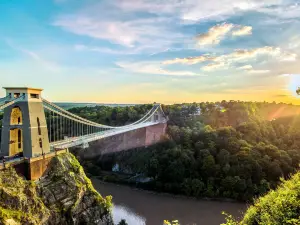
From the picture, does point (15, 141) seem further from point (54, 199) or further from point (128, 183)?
point (128, 183)

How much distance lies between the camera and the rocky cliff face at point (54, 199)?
9.05 m

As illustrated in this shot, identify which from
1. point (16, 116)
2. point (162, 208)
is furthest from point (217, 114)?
point (16, 116)

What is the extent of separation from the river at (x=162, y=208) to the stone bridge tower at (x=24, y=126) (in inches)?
290

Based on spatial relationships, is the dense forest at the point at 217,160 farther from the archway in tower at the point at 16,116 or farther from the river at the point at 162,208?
the archway in tower at the point at 16,116

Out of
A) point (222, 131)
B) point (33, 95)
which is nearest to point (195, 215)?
point (222, 131)

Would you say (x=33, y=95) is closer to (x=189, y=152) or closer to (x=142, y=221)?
(x=142, y=221)

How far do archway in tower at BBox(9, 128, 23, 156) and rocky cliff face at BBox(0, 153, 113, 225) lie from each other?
1.54 metres

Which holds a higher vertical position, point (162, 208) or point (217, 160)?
point (217, 160)

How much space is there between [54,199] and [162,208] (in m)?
9.51

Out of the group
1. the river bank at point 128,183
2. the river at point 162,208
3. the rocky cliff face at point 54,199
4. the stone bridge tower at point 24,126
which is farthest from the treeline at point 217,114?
the stone bridge tower at point 24,126

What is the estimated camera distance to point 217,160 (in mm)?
23156

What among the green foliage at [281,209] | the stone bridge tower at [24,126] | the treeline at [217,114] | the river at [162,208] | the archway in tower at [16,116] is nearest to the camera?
the green foliage at [281,209]

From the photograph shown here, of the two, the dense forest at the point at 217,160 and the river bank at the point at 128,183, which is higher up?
the dense forest at the point at 217,160

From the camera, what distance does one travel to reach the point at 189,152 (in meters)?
24.0
